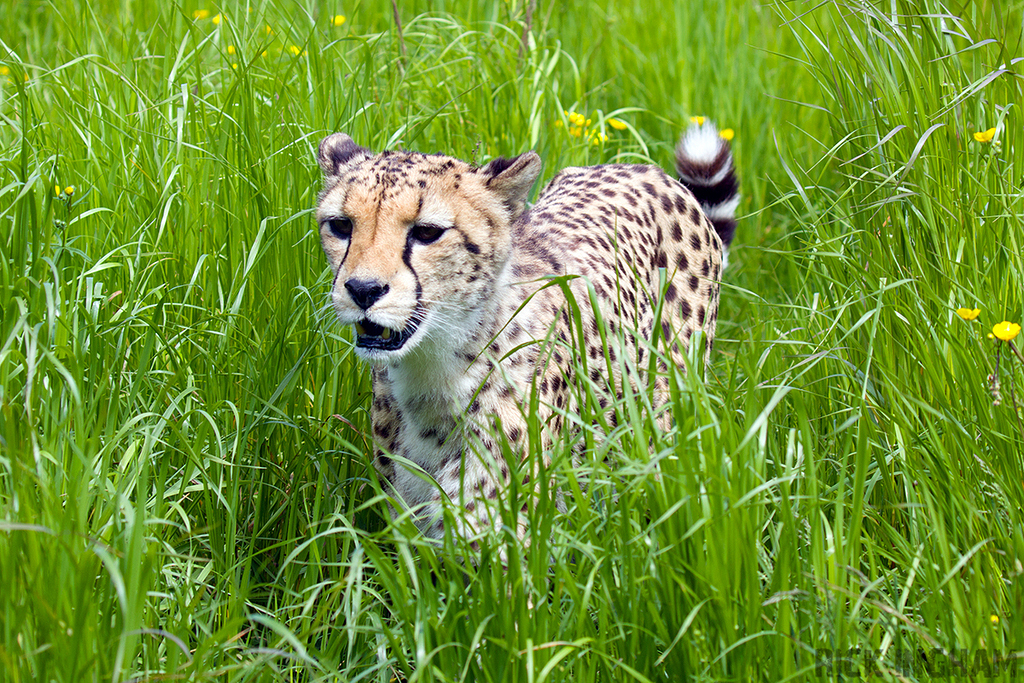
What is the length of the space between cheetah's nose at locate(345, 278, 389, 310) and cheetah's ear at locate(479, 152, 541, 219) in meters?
0.51

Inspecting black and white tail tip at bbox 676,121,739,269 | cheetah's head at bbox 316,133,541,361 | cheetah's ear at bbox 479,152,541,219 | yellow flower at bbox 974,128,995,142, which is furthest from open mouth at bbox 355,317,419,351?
black and white tail tip at bbox 676,121,739,269

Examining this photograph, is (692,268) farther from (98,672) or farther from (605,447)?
(98,672)

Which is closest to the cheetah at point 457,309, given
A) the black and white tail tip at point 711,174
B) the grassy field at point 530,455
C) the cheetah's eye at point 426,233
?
the cheetah's eye at point 426,233

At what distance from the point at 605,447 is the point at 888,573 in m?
0.63

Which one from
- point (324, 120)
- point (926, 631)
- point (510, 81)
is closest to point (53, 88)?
point (324, 120)

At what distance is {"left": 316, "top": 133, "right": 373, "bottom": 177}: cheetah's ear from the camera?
8.77 feet

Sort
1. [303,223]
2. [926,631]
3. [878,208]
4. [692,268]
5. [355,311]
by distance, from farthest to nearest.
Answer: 1. [692,268]
2. [303,223]
3. [878,208]
4. [355,311]
5. [926,631]

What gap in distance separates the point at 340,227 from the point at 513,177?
457mm

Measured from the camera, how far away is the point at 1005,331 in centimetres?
218

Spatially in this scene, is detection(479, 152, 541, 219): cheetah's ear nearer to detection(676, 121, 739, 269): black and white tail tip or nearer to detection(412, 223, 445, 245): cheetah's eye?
detection(412, 223, 445, 245): cheetah's eye

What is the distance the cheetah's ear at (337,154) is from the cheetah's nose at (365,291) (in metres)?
0.57

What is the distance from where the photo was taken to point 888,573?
6.75ft

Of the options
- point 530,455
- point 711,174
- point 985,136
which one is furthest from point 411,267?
point 711,174

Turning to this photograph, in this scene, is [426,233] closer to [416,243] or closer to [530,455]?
[416,243]
